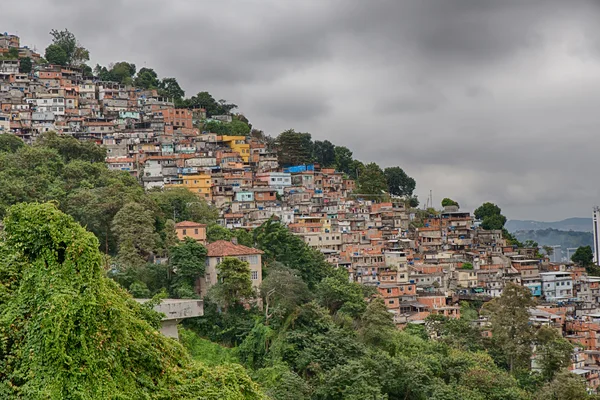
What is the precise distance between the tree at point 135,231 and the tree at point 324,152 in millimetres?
42122

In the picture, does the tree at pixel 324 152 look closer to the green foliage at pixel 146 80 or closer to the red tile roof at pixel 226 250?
the green foliage at pixel 146 80

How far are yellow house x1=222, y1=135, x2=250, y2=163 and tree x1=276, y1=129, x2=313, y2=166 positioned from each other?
382 centimetres

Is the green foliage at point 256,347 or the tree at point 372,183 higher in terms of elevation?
the tree at point 372,183

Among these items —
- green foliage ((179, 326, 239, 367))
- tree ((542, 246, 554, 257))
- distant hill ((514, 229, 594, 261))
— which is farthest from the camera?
distant hill ((514, 229, 594, 261))

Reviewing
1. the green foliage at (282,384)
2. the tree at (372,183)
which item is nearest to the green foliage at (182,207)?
the green foliage at (282,384)

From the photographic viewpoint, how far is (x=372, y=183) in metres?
65.0

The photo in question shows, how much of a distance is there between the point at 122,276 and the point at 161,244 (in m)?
5.13

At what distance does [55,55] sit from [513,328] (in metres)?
57.0

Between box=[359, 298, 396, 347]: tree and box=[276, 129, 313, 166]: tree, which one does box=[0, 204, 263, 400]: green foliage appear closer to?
box=[359, 298, 396, 347]: tree

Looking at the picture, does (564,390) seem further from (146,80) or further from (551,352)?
(146,80)

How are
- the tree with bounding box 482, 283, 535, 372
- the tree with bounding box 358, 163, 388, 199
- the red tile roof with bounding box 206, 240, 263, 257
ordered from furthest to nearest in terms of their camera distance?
the tree with bounding box 358, 163, 388, 199
the tree with bounding box 482, 283, 535, 372
the red tile roof with bounding box 206, 240, 263, 257

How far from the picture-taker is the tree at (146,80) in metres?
78.1

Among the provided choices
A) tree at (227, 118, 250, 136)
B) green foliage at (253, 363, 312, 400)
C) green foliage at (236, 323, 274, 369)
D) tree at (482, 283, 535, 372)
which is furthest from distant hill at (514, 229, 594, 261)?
green foliage at (253, 363, 312, 400)

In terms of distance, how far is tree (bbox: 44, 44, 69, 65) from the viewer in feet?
242
